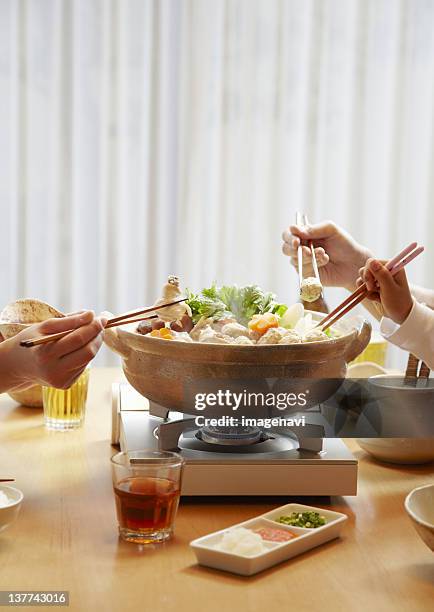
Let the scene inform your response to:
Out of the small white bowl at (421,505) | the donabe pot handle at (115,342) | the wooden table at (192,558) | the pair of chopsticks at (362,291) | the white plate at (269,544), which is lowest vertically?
the wooden table at (192,558)

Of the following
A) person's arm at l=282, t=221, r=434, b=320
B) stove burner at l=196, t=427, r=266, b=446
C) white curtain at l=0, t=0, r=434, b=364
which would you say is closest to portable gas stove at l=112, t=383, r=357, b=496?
stove burner at l=196, t=427, r=266, b=446

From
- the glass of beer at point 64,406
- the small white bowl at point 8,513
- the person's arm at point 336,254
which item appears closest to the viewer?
the small white bowl at point 8,513

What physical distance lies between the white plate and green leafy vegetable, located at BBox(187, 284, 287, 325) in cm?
47

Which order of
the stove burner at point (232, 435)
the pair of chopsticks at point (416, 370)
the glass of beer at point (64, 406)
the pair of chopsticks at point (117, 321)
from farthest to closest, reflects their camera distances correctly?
the glass of beer at point (64, 406) < the pair of chopsticks at point (416, 370) < the stove burner at point (232, 435) < the pair of chopsticks at point (117, 321)

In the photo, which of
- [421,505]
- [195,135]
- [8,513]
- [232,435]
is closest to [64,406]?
[232,435]

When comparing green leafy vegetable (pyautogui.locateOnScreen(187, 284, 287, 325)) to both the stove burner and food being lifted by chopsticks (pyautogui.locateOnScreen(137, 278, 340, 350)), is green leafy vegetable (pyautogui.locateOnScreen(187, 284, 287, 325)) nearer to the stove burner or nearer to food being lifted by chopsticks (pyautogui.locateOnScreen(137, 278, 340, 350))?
food being lifted by chopsticks (pyautogui.locateOnScreen(137, 278, 340, 350))

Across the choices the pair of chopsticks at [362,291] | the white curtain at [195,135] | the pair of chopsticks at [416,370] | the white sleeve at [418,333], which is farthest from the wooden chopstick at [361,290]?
the white curtain at [195,135]

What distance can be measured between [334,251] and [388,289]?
1.86ft

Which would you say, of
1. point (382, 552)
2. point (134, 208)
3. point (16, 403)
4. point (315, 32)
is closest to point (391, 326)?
point (382, 552)

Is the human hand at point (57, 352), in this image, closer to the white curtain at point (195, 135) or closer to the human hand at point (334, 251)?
the human hand at point (334, 251)

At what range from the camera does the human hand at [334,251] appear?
1.88 meters

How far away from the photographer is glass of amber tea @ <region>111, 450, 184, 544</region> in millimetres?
1106

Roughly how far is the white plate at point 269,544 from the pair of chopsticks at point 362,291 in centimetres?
35

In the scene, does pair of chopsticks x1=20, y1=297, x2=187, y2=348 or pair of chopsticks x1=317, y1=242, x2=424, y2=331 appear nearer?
pair of chopsticks x1=20, y1=297, x2=187, y2=348
